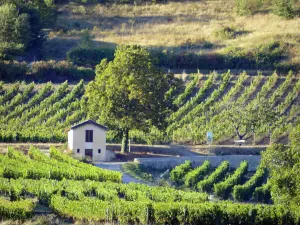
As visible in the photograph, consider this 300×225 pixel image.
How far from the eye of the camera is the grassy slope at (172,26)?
82.3 metres

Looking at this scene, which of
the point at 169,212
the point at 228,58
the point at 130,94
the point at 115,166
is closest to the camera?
the point at 169,212

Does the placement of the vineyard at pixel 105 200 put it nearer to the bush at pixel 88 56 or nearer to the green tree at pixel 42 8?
the bush at pixel 88 56

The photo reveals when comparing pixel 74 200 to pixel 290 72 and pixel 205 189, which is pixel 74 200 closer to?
pixel 205 189

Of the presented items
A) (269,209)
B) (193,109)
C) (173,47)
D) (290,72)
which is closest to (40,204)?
(269,209)

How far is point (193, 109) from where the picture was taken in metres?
69.3

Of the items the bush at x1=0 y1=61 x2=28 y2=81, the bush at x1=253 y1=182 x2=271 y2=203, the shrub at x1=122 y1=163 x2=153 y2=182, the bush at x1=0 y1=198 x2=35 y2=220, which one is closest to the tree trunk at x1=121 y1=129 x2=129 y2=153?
the shrub at x1=122 y1=163 x2=153 y2=182

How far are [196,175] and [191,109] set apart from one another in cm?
1516

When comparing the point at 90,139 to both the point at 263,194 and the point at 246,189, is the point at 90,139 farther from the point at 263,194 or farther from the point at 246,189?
the point at 263,194

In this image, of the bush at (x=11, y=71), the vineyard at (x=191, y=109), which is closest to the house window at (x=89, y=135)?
the vineyard at (x=191, y=109)

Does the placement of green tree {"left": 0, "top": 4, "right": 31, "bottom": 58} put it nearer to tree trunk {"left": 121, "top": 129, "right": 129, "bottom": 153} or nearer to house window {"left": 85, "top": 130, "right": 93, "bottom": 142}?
tree trunk {"left": 121, "top": 129, "right": 129, "bottom": 153}

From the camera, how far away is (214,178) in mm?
55250

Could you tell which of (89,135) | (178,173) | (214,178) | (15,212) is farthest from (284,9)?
(15,212)

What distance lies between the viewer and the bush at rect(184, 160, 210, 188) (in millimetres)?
54350

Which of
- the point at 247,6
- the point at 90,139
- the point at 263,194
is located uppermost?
the point at 247,6
